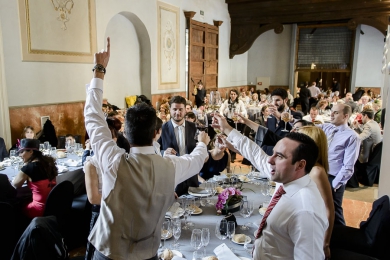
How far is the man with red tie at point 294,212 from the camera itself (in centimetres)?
144

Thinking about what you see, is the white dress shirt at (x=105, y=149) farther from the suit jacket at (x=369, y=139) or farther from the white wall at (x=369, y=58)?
the white wall at (x=369, y=58)

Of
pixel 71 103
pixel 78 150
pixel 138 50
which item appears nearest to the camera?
pixel 78 150

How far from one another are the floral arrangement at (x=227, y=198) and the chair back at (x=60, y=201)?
1.48 meters

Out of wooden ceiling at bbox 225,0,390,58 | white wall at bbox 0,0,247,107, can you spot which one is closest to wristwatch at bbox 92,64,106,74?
white wall at bbox 0,0,247,107

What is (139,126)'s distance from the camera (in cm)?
165

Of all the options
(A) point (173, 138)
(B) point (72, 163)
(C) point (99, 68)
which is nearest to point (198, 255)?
(C) point (99, 68)

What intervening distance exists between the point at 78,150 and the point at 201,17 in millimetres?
8014

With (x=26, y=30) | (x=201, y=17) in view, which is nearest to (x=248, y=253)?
(x=26, y=30)

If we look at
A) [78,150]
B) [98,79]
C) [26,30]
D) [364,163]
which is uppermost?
[26,30]

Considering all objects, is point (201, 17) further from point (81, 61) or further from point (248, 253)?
point (248, 253)

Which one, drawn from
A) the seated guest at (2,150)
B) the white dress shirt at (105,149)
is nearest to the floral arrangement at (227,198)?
the white dress shirt at (105,149)

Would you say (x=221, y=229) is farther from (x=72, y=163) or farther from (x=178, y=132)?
(x=72, y=163)

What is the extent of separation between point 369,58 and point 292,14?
16.9ft

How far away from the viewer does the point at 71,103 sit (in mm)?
6633
